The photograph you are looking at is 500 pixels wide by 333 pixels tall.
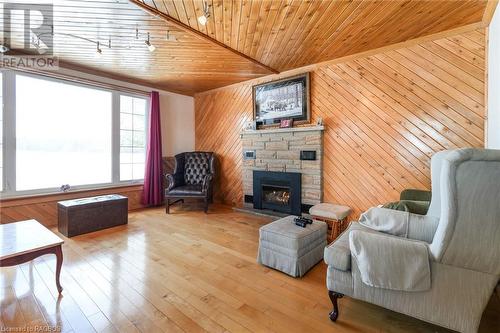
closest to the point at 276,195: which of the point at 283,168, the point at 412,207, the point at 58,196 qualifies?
the point at 283,168

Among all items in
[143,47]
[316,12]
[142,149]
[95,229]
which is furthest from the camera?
[142,149]

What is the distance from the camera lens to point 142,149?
4.80 metres

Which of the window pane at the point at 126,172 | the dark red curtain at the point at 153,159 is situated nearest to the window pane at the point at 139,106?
the dark red curtain at the point at 153,159

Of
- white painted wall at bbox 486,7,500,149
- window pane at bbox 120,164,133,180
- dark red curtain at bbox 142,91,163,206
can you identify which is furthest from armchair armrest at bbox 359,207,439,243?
window pane at bbox 120,164,133,180

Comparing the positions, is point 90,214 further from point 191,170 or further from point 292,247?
point 292,247

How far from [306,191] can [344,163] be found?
746 millimetres

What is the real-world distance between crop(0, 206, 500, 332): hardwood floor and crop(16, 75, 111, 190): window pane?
4.87ft

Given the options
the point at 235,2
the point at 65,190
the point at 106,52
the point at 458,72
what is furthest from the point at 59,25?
the point at 458,72

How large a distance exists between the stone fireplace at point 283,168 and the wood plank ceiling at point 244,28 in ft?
3.90

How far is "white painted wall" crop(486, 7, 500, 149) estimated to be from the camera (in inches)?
80.9

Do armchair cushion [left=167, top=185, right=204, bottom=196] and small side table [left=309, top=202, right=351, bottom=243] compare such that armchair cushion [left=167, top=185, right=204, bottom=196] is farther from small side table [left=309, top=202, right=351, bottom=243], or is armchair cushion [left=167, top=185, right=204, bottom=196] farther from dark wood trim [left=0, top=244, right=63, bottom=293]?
dark wood trim [left=0, top=244, right=63, bottom=293]

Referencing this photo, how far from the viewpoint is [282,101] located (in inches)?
158

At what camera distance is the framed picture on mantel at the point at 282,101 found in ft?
12.3

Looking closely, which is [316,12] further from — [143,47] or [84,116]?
[84,116]
